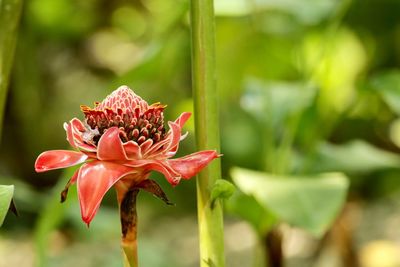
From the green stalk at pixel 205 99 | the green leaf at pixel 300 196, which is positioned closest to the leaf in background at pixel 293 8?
the green leaf at pixel 300 196

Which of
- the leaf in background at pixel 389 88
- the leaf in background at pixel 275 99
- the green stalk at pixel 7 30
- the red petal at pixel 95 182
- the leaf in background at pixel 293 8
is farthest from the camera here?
the leaf in background at pixel 293 8

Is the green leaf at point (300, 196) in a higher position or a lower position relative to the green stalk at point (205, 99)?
lower

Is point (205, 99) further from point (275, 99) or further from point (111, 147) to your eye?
point (275, 99)

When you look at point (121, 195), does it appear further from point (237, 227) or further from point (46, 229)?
point (237, 227)

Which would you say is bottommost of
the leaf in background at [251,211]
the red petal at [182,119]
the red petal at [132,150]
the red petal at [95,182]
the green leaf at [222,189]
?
the leaf in background at [251,211]

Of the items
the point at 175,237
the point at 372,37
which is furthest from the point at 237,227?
the point at 372,37

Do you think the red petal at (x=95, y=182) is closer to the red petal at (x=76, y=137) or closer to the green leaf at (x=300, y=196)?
the red petal at (x=76, y=137)

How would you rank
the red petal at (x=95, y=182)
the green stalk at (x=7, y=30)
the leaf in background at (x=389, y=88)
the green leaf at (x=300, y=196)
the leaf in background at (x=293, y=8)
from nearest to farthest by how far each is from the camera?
the red petal at (x=95, y=182) < the green stalk at (x=7, y=30) < the green leaf at (x=300, y=196) < the leaf in background at (x=389, y=88) < the leaf in background at (x=293, y=8)
